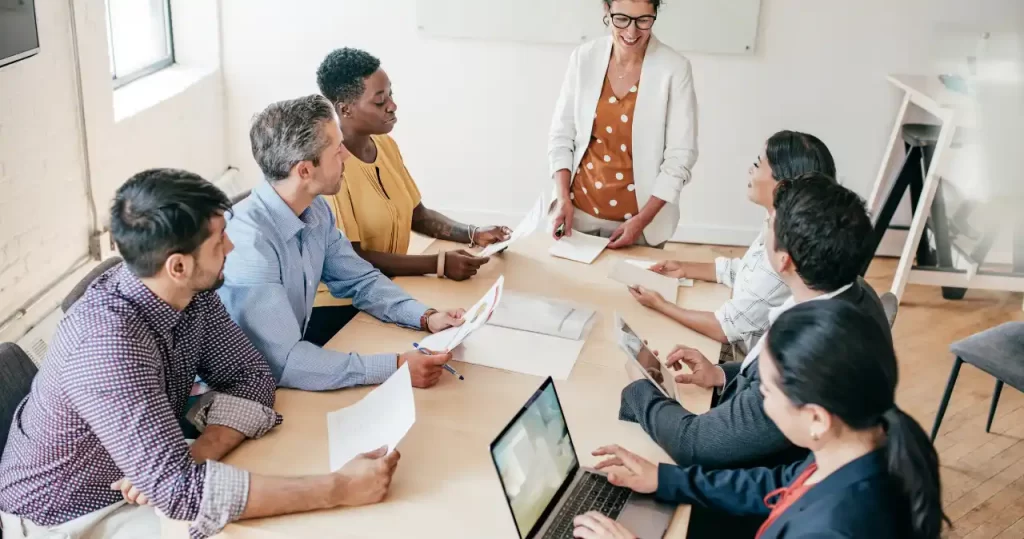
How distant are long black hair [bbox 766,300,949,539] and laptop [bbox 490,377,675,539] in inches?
16.6

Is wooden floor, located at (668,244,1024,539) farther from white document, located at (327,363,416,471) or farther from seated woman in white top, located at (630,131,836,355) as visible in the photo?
white document, located at (327,363,416,471)

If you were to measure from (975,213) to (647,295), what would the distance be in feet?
8.28

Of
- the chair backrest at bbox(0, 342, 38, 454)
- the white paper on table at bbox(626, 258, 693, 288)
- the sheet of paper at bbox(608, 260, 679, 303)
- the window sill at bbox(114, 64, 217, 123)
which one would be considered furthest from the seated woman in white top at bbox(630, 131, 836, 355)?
the window sill at bbox(114, 64, 217, 123)

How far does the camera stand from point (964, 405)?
344 cm

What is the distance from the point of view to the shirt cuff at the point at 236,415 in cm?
173

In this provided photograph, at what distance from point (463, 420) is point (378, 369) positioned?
23 centimetres

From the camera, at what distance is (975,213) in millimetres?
4188

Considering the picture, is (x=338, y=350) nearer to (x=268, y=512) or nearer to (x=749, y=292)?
(x=268, y=512)

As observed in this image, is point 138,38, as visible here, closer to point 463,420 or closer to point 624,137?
point 624,137

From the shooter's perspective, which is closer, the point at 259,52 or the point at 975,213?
the point at 975,213

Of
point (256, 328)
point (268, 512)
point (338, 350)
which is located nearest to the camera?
point (268, 512)

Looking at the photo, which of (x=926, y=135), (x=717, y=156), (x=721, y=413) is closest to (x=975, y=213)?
(x=926, y=135)

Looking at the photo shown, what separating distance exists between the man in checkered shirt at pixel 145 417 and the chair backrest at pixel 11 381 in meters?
0.04

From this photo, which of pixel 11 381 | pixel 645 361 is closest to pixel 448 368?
pixel 645 361
